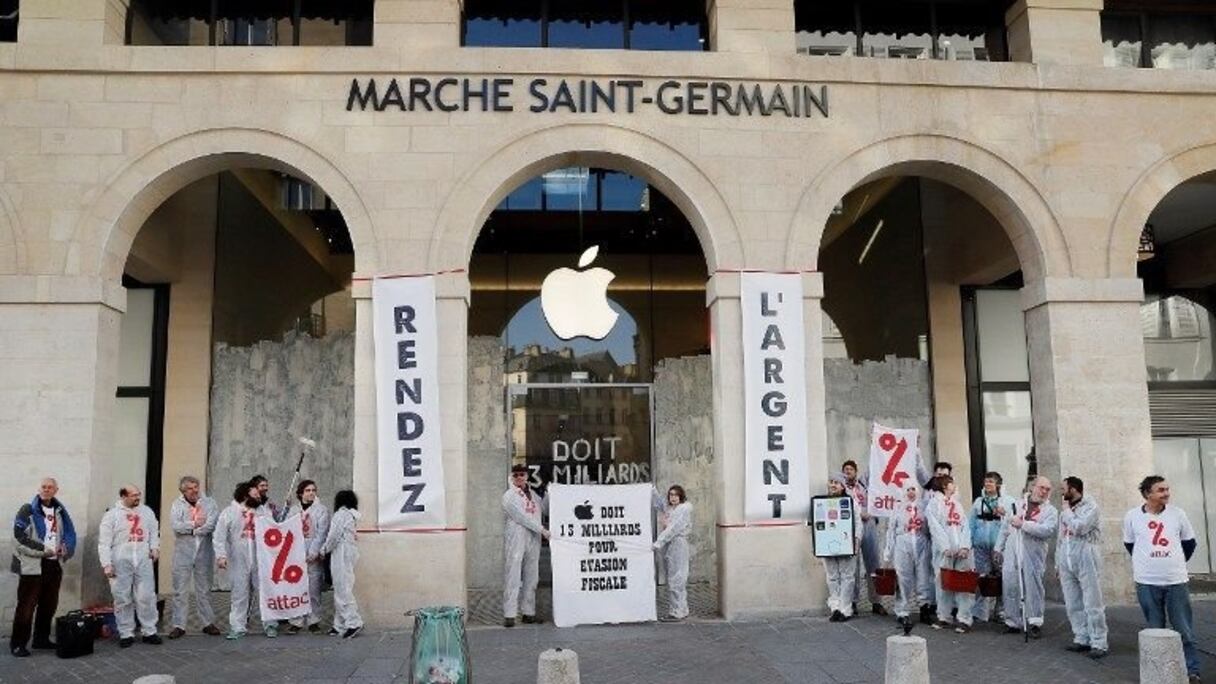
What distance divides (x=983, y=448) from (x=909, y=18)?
270 inches

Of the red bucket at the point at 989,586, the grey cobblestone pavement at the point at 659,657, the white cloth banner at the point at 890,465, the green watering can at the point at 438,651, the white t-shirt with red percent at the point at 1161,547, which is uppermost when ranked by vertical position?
the white cloth banner at the point at 890,465

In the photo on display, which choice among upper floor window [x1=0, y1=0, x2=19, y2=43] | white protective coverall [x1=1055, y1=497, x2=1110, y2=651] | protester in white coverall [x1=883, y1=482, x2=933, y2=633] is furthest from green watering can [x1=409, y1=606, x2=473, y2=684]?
upper floor window [x1=0, y1=0, x2=19, y2=43]

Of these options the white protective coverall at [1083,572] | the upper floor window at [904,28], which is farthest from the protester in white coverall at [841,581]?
the upper floor window at [904,28]

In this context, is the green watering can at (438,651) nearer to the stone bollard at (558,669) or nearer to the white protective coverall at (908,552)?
the stone bollard at (558,669)

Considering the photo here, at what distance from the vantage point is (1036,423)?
12.6 m

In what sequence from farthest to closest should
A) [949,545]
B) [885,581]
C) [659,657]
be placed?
1. [885,581]
2. [949,545]
3. [659,657]

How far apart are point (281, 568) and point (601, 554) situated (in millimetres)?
3724

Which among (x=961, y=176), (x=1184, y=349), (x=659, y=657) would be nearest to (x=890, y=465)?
(x=659, y=657)

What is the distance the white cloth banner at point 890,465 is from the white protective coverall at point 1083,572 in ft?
6.64

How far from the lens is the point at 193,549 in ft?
36.7

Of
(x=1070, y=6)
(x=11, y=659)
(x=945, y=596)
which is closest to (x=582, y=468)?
(x=945, y=596)

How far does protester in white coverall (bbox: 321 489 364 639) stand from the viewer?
10.6 metres

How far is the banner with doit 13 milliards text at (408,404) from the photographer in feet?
36.5

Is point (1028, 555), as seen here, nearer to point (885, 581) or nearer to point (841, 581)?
point (885, 581)
